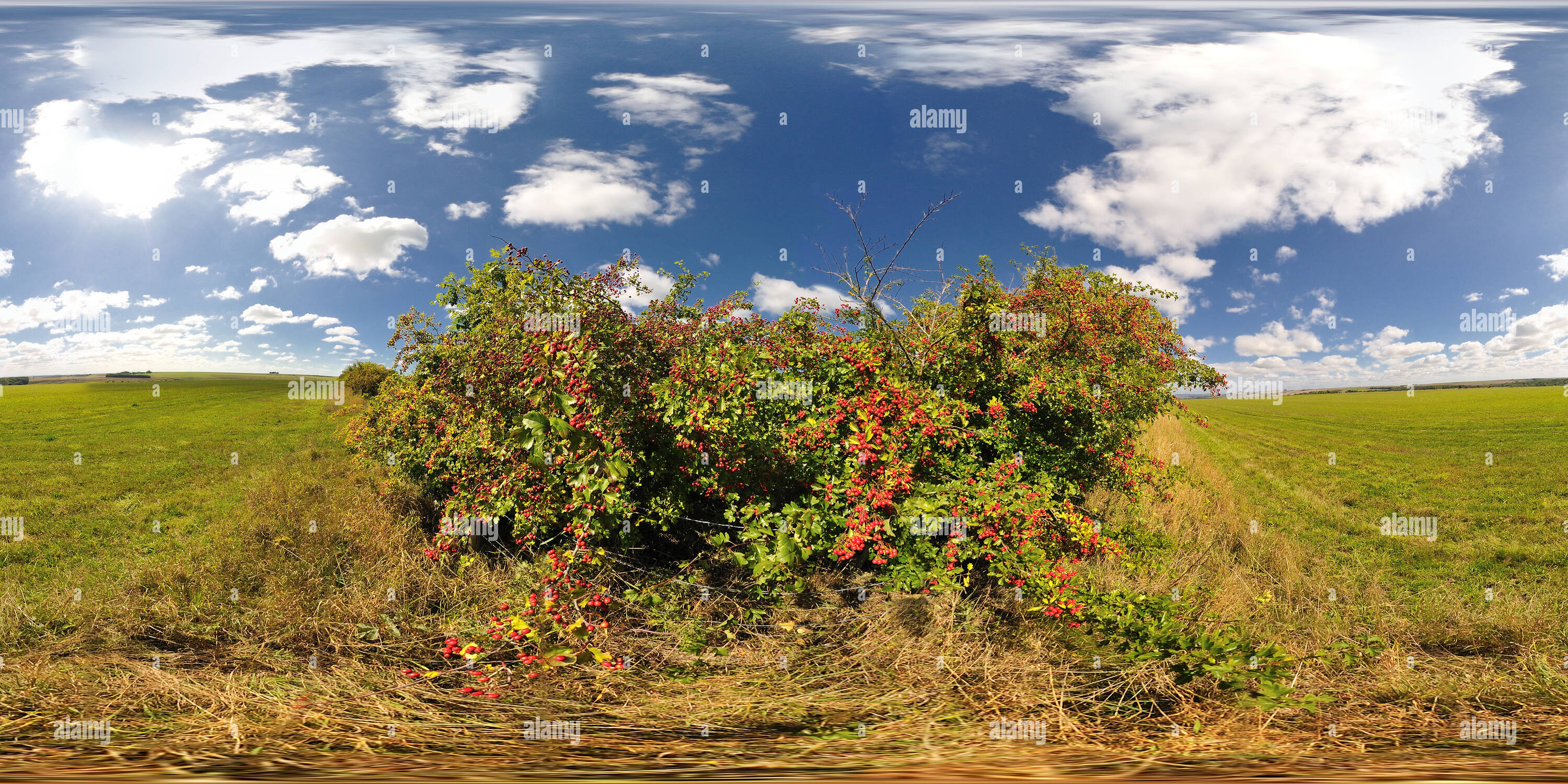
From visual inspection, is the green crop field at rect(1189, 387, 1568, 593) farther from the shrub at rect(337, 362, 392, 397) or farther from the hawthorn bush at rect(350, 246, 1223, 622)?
→ the shrub at rect(337, 362, 392, 397)

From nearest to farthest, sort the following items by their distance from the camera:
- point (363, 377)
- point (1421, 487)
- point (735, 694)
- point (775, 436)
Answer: point (735, 694) → point (775, 436) → point (1421, 487) → point (363, 377)

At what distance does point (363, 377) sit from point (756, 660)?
28096 millimetres

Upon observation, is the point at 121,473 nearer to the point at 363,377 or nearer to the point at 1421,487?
the point at 363,377

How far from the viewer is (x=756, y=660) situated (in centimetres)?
471

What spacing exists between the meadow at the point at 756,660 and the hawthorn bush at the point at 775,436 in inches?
23.2

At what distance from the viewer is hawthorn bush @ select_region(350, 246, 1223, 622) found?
17.3 feet

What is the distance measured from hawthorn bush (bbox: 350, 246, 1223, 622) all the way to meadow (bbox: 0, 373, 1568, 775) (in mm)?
589

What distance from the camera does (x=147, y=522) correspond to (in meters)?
10.5

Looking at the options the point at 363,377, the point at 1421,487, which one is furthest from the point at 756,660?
the point at 363,377

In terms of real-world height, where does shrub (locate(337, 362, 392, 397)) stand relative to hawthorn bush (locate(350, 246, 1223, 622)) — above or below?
above

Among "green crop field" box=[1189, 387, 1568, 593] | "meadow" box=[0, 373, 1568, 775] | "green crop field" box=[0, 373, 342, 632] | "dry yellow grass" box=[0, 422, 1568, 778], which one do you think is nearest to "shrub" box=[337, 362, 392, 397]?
"green crop field" box=[0, 373, 342, 632]

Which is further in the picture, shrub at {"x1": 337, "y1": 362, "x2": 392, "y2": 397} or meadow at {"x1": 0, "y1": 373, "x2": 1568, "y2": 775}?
shrub at {"x1": 337, "y1": 362, "x2": 392, "y2": 397}

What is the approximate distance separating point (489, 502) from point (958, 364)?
17.7 ft

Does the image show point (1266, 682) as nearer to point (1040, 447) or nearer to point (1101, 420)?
point (1040, 447)
